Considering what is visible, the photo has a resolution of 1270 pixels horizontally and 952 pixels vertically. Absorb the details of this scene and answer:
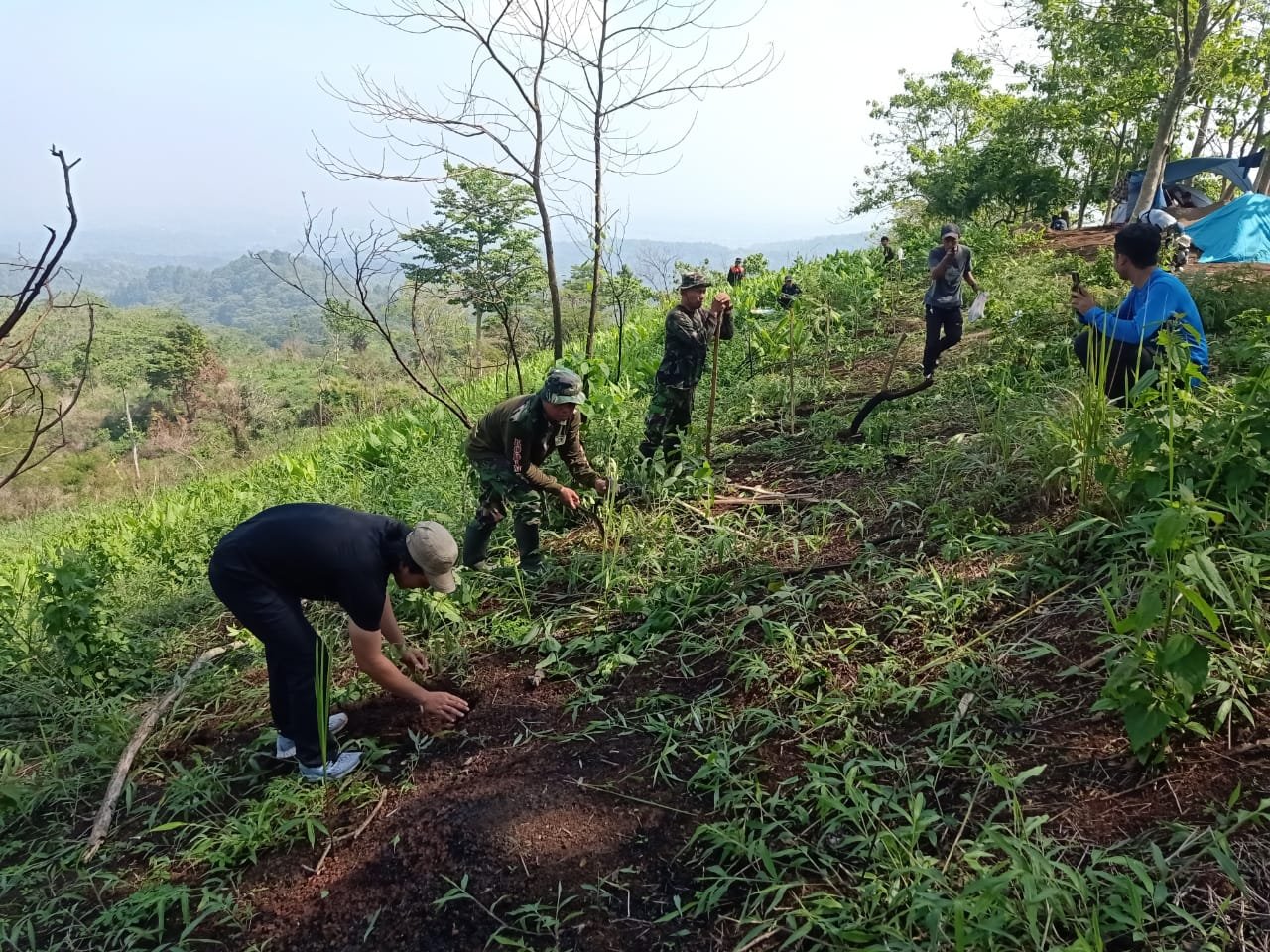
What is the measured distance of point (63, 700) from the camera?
3705 mm

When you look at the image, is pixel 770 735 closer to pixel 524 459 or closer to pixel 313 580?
pixel 313 580

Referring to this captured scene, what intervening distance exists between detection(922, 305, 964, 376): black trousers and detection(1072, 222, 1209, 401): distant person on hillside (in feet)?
8.48

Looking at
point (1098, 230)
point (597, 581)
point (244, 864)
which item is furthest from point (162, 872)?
point (1098, 230)

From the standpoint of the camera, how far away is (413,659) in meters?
3.21

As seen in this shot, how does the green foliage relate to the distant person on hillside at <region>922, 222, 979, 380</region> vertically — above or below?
below

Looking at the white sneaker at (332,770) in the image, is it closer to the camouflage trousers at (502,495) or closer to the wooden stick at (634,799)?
the wooden stick at (634,799)

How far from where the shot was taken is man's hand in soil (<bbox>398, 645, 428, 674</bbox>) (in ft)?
10.4

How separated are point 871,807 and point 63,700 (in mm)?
3890

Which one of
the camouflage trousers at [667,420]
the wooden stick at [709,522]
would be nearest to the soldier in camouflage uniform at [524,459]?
the wooden stick at [709,522]

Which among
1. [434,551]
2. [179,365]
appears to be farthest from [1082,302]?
[179,365]

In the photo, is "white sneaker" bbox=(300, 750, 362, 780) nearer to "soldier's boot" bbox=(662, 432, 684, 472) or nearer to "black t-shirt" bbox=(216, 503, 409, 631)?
"black t-shirt" bbox=(216, 503, 409, 631)

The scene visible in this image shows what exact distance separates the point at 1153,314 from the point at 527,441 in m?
3.05

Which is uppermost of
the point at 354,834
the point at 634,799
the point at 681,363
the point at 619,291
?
the point at 619,291

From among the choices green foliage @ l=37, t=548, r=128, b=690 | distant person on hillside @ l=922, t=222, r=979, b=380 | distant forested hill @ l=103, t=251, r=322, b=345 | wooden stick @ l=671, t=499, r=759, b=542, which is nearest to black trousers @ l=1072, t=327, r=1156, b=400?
wooden stick @ l=671, t=499, r=759, b=542
